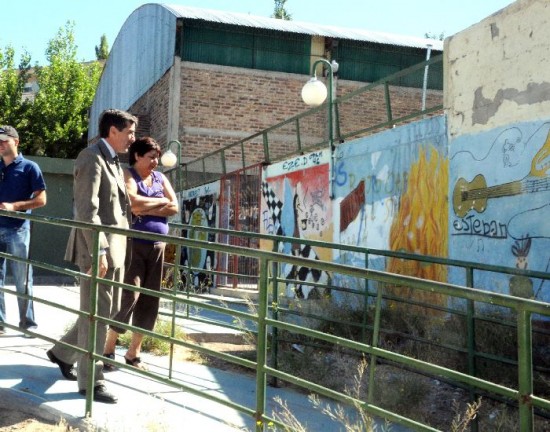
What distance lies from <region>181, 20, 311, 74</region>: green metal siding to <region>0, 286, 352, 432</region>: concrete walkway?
1548cm

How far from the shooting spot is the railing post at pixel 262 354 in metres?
3.58

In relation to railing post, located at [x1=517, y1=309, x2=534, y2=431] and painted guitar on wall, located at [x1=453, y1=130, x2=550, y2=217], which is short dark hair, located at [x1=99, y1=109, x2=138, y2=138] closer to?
railing post, located at [x1=517, y1=309, x2=534, y2=431]

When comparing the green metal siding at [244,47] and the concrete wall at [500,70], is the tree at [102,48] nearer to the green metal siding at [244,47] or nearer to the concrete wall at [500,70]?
the green metal siding at [244,47]

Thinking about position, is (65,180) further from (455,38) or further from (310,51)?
(455,38)

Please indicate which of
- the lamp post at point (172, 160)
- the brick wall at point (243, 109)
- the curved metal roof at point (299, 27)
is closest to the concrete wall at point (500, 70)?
the lamp post at point (172, 160)

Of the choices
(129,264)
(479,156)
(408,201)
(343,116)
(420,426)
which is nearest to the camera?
(420,426)

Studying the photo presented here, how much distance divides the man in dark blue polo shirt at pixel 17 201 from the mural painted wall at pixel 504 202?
4374mm

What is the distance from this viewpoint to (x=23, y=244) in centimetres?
640

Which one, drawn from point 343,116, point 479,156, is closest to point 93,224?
point 479,156

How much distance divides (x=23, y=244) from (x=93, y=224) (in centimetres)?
224

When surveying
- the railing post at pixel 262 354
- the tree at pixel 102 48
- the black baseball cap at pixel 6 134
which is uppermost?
the tree at pixel 102 48

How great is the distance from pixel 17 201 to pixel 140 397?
2.63 metres

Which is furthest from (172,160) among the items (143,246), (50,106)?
(50,106)

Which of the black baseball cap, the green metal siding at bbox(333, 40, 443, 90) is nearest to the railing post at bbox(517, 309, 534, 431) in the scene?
the black baseball cap
